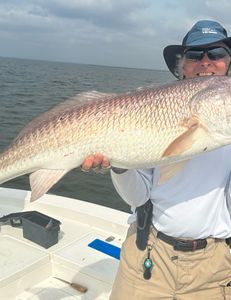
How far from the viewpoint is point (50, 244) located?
4.76 meters

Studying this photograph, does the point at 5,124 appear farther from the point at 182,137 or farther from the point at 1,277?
the point at 182,137

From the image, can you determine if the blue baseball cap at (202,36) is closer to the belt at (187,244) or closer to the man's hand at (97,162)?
the man's hand at (97,162)

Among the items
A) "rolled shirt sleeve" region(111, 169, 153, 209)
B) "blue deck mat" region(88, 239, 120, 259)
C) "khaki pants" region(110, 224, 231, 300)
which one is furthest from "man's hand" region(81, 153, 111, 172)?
"blue deck mat" region(88, 239, 120, 259)

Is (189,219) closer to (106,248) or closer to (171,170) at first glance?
(171,170)

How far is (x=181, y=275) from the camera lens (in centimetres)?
283

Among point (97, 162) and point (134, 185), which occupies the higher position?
point (97, 162)

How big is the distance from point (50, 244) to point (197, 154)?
8.67ft

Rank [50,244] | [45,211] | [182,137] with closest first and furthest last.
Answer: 1. [182,137]
2. [50,244]
3. [45,211]

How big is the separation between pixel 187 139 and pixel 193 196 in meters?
0.40

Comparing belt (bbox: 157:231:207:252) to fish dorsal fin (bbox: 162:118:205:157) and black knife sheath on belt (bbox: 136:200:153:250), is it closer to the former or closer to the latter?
black knife sheath on belt (bbox: 136:200:153:250)

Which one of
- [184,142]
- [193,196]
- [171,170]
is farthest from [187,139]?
[193,196]

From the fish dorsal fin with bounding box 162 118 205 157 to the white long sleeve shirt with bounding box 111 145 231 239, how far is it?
20cm

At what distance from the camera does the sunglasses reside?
286cm

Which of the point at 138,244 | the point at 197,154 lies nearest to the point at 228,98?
the point at 197,154
